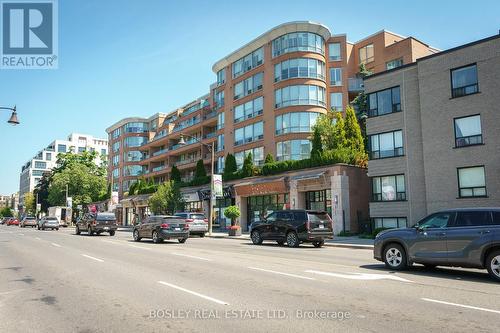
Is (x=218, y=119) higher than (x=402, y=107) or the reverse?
higher

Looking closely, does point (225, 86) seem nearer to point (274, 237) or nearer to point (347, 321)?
point (274, 237)

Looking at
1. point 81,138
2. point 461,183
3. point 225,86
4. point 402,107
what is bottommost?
point 461,183

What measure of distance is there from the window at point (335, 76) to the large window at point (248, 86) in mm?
8055

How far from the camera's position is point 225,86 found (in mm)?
56500

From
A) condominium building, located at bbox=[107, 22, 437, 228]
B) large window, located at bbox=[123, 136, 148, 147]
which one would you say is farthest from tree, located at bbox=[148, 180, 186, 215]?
large window, located at bbox=[123, 136, 148, 147]

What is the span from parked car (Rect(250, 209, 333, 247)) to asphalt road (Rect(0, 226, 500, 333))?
8.95m

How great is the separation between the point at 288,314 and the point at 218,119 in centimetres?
5206

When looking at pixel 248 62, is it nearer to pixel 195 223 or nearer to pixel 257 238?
pixel 195 223

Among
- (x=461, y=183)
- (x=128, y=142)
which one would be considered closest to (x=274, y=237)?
(x=461, y=183)

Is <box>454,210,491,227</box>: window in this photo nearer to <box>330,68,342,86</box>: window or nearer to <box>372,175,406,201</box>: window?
<box>372,175,406,201</box>: window

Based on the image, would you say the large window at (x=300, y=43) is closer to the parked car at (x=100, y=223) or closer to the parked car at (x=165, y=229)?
the parked car at (x=100, y=223)

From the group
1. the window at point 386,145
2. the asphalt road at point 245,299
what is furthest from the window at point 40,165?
the asphalt road at point 245,299

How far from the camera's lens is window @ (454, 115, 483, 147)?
2631 cm

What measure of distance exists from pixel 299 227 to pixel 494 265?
41.4 feet
